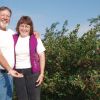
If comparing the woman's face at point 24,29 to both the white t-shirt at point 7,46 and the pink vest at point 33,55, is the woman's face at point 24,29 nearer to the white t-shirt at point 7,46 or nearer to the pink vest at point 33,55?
the pink vest at point 33,55

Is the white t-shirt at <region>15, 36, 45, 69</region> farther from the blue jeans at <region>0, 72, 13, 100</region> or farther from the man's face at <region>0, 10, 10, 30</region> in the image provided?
the man's face at <region>0, 10, 10, 30</region>

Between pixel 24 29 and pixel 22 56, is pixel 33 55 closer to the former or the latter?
pixel 22 56

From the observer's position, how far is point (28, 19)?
7.27 m

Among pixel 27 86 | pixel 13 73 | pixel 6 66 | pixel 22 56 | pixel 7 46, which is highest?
pixel 7 46

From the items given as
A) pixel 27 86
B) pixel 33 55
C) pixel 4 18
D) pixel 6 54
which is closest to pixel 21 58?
pixel 33 55

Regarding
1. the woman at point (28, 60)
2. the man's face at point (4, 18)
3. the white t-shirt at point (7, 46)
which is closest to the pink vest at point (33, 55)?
the woman at point (28, 60)

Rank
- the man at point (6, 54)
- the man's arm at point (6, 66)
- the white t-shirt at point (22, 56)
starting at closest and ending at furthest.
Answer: the man's arm at point (6, 66) → the man at point (6, 54) → the white t-shirt at point (22, 56)

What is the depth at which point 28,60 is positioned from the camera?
23.6 feet

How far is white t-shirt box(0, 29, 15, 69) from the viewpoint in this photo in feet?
22.9

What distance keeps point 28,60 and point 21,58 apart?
0.35ft

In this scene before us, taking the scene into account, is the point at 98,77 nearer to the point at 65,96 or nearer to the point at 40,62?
the point at 65,96

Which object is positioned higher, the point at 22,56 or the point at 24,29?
the point at 24,29

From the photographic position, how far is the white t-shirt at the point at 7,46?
6.96 meters

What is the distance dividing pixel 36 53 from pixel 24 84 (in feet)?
1.61
